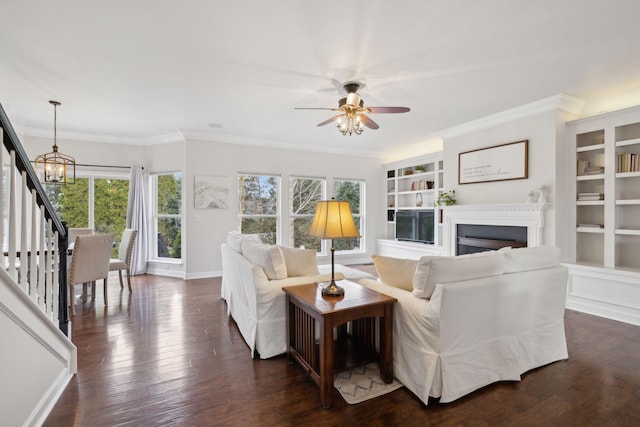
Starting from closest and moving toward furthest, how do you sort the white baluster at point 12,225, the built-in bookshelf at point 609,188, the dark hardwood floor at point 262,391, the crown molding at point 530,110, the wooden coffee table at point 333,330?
1. the white baluster at point 12,225
2. the dark hardwood floor at point 262,391
3. the wooden coffee table at point 333,330
4. the built-in bookshelf at point 609,188
5. the crown molding at point 530,110

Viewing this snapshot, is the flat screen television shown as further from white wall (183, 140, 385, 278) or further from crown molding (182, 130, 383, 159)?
white wall (183, 140, 385, 278)

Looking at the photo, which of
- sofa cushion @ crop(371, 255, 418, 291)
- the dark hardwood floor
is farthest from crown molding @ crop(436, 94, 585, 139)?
sofa cushion @ crop(371, 255, 418, 291)

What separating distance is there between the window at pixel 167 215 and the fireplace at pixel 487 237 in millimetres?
5072

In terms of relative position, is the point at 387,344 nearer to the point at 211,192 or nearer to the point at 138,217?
the point at 211,192

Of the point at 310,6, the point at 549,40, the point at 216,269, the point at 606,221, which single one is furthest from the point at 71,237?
the point at 606,221

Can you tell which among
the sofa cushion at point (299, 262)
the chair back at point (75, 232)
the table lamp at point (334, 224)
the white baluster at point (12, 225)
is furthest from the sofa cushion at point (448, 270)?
the chair back at point (75, 232)

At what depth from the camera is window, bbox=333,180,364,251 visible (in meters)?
6.99

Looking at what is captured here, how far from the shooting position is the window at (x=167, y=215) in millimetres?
5766

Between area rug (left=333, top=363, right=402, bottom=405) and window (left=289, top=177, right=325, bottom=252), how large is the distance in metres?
4.18

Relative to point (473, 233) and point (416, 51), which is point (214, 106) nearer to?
point (416, 51)

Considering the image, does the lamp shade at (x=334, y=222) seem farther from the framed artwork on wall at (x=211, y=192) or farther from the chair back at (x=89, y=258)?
the framed artwork on wall at (x=211, y=192)

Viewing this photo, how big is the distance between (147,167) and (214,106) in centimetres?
269

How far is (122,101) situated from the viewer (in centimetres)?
393

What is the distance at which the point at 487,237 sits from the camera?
4.67 meters
